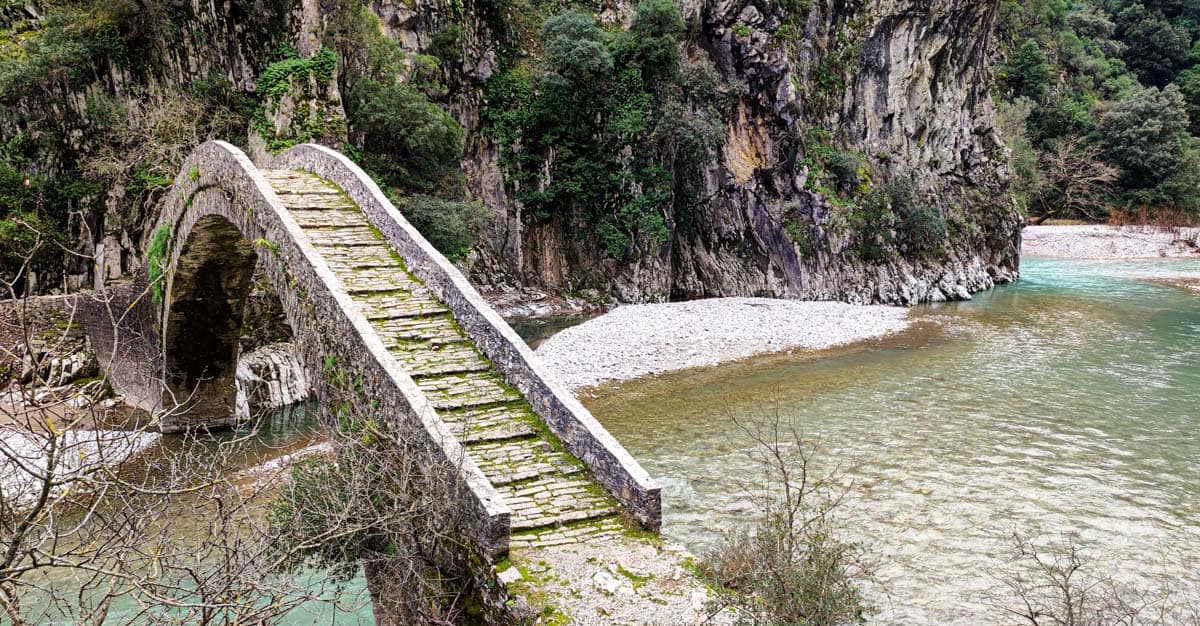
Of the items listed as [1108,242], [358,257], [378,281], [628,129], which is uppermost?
[628,129]

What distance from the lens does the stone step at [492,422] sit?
774cm

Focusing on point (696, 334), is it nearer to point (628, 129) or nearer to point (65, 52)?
point (628, 129)

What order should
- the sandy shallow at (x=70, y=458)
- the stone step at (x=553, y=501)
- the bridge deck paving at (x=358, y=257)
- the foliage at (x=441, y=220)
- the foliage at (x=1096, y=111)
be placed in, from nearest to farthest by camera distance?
the sandy shallow at (x=70, y=458)
the stone step at (x=553, y=501)
the bridge deck paving at (x=358, y=257)
the foliage at (x=441, y=220)
the foliage at (x=1096, y=111)

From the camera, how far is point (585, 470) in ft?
25.0

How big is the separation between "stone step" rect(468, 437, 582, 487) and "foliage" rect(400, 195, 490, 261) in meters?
14.0

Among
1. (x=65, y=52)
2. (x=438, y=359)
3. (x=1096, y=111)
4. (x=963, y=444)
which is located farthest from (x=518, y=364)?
(x=1096, y=111)

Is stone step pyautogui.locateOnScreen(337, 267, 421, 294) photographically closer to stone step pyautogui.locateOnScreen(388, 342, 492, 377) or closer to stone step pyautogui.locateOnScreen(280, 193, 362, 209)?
stone step pyautogui.locateOnScreen(388, 342, 492, 377)

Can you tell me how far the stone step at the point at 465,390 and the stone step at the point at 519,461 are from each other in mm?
664

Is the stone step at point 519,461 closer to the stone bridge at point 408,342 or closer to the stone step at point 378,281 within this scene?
the stone bridge at point 408,342

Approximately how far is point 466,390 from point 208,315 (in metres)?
9.20

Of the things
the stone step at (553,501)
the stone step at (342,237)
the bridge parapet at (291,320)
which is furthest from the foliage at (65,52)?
the stone step at (553,501)

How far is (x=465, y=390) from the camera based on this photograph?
27.6 feet

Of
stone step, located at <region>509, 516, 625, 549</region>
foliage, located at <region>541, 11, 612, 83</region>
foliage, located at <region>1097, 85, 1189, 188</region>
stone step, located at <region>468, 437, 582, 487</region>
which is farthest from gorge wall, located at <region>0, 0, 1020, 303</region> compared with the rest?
foliage, located at <region>1097, 85, 1189, 188</region>

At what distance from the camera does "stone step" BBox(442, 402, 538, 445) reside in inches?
305
